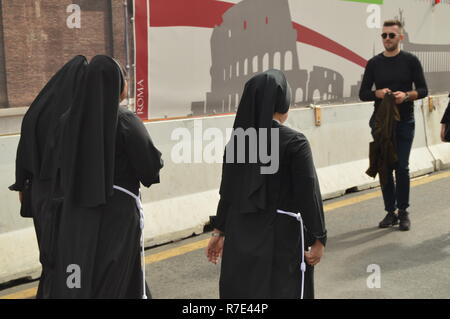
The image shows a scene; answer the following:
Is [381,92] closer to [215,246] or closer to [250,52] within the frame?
[250,52]

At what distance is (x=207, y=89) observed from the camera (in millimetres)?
7816

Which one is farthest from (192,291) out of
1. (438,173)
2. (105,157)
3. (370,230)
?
(438,173)

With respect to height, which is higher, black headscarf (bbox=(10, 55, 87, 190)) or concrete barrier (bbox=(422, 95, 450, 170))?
black headscarf (bbox=(10, 55, 87, 190))

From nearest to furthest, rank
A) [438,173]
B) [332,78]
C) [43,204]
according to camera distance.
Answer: [43,204], [332,78], [438,173]

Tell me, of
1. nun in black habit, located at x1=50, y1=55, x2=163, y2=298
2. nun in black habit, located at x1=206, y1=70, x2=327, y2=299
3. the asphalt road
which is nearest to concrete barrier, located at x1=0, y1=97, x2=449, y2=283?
the asphalt road

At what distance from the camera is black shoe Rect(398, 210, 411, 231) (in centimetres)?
732

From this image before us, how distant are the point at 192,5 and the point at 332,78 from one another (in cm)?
274

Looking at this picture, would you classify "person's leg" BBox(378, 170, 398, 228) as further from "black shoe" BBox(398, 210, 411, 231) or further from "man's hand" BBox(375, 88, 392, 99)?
"man's hand" BBox(375, 88, 392, 99)

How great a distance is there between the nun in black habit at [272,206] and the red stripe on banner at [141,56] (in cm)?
326

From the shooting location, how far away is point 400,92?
7.25m

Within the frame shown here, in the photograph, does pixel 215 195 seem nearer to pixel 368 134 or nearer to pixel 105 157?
pixel 368 134

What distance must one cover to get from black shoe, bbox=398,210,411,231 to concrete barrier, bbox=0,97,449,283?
1.54 m

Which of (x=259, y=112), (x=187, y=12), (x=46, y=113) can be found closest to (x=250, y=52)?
(x=187, y=12)

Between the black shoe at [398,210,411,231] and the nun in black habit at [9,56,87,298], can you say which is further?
the black shoe at [398,210,411,231]
